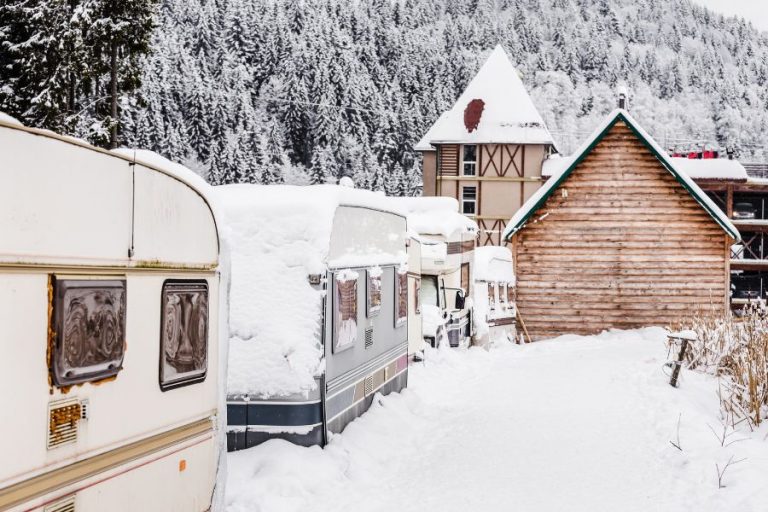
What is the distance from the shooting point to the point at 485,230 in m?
46.1

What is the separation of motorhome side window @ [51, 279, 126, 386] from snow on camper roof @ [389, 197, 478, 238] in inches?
516

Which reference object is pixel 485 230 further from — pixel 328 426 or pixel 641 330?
pixel 328 426

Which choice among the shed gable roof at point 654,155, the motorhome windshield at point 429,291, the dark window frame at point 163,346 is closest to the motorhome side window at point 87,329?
the dark window frame at point 163,346

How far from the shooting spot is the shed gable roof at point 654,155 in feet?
69.6

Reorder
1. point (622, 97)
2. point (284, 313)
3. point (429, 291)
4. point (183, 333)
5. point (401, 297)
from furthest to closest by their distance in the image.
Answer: point (622, 97) < point (429, 291) < point (401, 297) < point (284, 313) < point (183, 333)

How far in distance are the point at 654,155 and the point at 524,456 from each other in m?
15.1

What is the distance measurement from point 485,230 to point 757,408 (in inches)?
1459

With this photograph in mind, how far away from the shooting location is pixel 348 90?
86.2m

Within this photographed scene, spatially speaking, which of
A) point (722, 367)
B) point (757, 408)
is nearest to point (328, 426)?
point (757, 408)

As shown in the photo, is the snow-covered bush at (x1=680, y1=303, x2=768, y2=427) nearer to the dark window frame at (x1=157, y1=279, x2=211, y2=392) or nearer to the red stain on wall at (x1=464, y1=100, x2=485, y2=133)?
the dark window frame at (x1=157, y1=279, x2=211, y2=392)

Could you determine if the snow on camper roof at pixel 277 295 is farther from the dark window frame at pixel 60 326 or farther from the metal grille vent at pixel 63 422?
the metal grille vent at pixel 63 422

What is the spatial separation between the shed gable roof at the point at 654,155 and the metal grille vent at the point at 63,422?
59.6 ft

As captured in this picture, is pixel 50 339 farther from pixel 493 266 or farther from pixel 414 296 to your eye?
pixel 493 266

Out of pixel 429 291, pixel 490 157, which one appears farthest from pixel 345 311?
pixel 490 157
